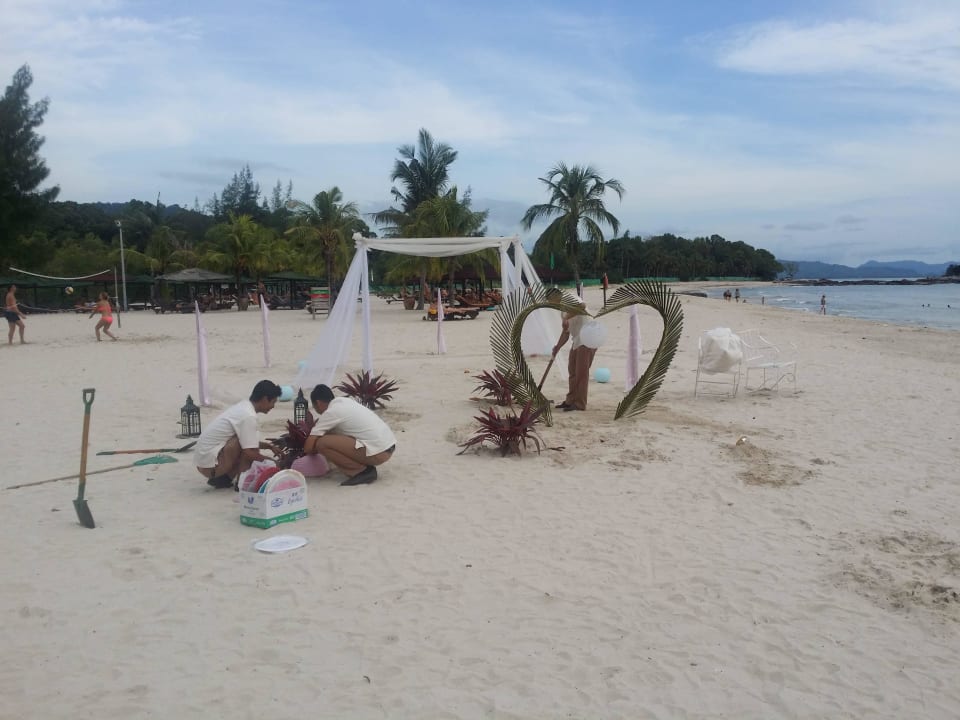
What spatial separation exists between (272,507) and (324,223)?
94.0ft

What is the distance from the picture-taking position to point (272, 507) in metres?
4.98

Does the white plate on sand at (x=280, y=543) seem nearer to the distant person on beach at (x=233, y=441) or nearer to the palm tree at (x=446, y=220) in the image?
the distant person on beach at (x=233, y=441)

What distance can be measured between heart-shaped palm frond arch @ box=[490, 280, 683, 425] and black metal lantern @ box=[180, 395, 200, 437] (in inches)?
143

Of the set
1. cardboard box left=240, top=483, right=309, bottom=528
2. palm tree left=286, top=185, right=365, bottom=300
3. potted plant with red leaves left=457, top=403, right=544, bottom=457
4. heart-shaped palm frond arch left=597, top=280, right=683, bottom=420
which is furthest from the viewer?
palm tree left=286, top=185, right=365, bottom=300

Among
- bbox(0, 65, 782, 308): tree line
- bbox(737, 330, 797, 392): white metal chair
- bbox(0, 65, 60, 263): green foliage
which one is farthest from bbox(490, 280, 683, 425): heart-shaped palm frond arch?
bbox(0, 65, 60, 263): green foliage

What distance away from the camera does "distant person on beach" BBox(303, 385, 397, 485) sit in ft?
19.1

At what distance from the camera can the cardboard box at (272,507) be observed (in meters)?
4.95

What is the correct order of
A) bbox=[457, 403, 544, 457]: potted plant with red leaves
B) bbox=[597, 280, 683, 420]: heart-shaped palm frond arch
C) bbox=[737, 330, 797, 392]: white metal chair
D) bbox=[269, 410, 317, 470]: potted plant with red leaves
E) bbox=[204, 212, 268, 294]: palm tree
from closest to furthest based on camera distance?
bbox=[269, 410, 317, 470]: potted plant with red leaves, bbox=[457, 403, 544, 457]: potted plant with red leaves, bbox=[597, 280, 683, 420]: heart-shaped palm frond arch, bbox=[737, 330, 797, 392]: white metal chair, bbox=[204, 212, 268, 294]: palm tree

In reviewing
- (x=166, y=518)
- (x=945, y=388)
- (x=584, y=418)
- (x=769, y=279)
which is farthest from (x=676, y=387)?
(x=769, y=279)

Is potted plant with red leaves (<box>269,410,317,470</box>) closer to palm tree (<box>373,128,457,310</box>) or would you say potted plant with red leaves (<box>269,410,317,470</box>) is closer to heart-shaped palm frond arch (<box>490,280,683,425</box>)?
heart-shaped palm frond arch (<box>490,280,683,425</box>)

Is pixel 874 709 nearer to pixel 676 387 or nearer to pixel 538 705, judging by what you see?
Answer: pixel 538 705

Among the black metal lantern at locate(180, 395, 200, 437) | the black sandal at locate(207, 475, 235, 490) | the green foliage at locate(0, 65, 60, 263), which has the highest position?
the green foliage at locate(0, 65, 60, 263)

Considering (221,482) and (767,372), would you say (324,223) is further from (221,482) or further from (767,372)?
(221,482)

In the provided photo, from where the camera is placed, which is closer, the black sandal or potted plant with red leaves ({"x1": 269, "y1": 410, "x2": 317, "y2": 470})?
the black sandal
